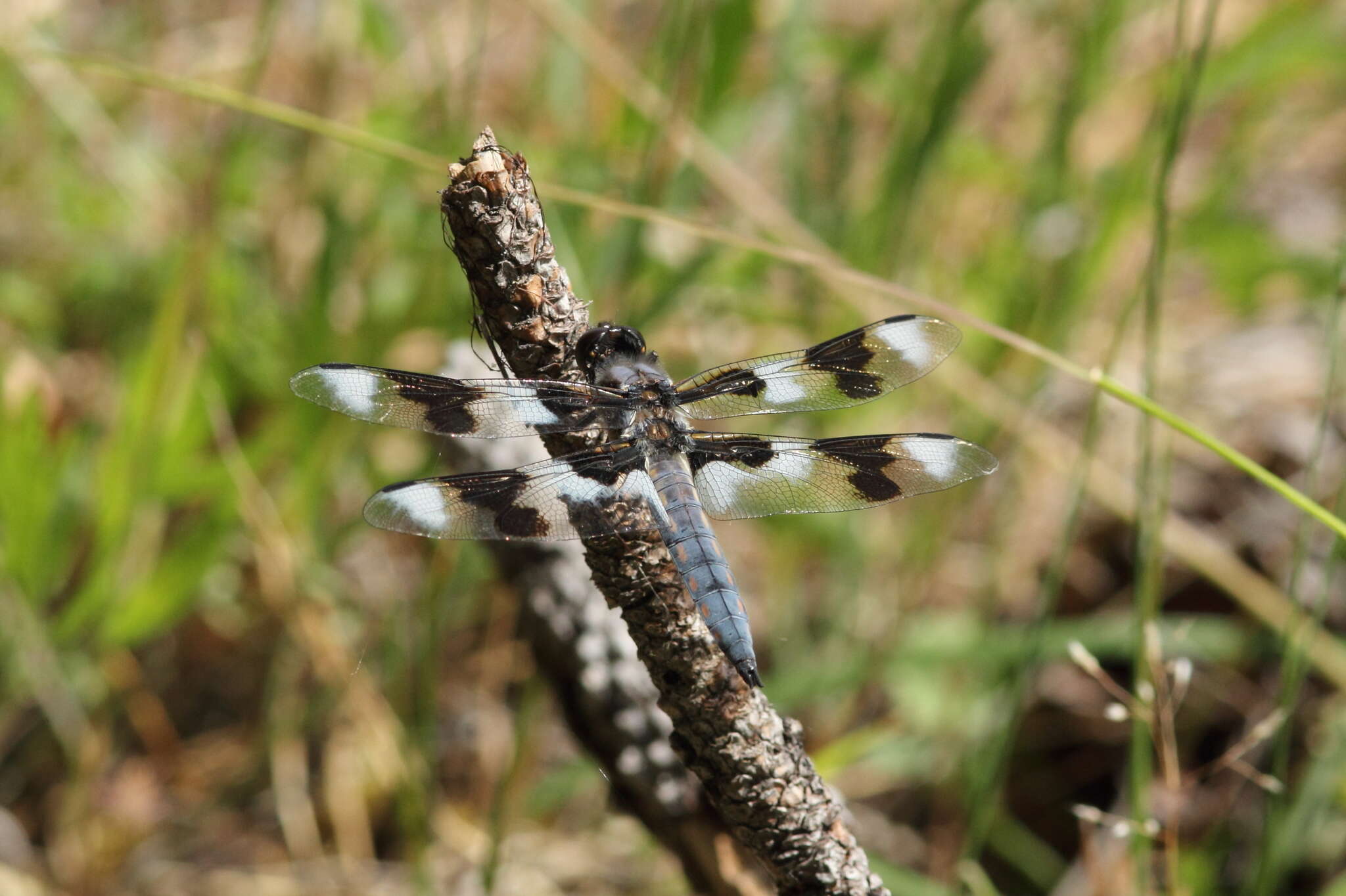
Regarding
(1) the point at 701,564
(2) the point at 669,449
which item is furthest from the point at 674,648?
(2) the point at 669,449

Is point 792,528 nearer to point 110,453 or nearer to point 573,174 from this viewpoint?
point 573,174

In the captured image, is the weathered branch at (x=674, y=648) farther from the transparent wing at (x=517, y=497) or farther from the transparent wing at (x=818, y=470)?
the transparent wing at (x=818, y=470)

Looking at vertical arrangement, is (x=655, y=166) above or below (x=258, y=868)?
above

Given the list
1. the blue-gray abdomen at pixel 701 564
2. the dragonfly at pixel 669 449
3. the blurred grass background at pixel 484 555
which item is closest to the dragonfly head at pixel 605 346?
the dragonfly at pixel 669 449

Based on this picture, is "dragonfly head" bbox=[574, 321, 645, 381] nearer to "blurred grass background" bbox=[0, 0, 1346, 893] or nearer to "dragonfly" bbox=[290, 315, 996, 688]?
"dragonfly" bbox=[290, 315, 996, 688]

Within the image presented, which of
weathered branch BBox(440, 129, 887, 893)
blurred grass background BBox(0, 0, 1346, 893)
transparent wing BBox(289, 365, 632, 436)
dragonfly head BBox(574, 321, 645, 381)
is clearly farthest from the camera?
blurred grass background BBox(0, 0, 1346, 893)

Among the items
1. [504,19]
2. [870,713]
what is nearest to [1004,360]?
[870,713]

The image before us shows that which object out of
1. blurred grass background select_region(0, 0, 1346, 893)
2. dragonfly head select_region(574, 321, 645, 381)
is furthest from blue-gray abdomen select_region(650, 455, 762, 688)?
blurred grass background select_region(0, 0, 1346, 893)

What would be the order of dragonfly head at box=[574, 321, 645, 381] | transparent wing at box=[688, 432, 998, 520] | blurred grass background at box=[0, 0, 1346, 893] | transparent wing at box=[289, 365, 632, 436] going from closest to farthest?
dragonfly head at box=[574, 321, 645, 381] < transparent wing at box=[289, 365, 632, 436] < transparent wing at box=[688, 432, 998, 520] < blurred grass background at box=[0, 0, 1346, 893]
